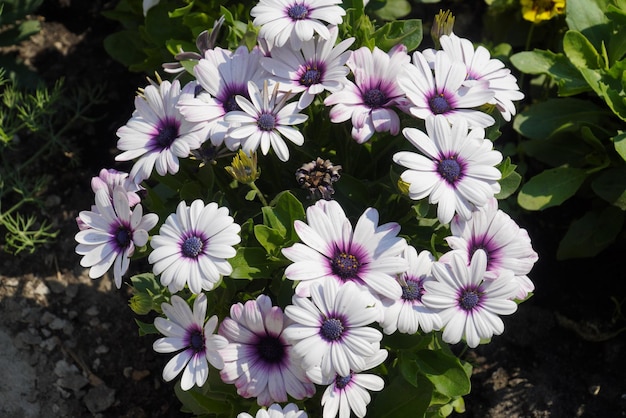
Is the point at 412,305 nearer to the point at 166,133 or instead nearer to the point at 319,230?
the point at 319,230

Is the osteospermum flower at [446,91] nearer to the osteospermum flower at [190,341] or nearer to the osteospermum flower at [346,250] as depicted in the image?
the osteospermum flower at [346,250]

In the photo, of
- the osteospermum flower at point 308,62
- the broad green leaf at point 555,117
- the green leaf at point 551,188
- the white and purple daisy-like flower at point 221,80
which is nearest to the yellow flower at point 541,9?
the broad green leaf at point 555,117

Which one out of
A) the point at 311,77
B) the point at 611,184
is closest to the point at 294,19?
the point at 311,77

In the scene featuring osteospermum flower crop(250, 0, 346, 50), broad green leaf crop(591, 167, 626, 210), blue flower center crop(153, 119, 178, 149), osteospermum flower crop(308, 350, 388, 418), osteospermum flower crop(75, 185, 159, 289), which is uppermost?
osteospermum flower crop(250, 0, 346, 50)

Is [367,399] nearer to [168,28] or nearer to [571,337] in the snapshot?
[571,337]

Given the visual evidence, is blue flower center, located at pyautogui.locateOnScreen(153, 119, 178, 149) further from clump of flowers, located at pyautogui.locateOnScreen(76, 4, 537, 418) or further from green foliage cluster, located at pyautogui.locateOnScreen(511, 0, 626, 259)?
green foliage cluster, located at pyautogui.locateOnScreen(511, 0, 626, 259)

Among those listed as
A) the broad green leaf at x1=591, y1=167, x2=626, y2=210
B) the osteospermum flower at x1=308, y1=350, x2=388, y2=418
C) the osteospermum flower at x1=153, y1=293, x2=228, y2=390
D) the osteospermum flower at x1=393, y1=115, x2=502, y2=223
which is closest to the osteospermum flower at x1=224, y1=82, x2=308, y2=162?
the osteospermum flower at x1=393, y1=115, x2=502, y2=223

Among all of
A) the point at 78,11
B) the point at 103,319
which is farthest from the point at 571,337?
the point at 78,11
